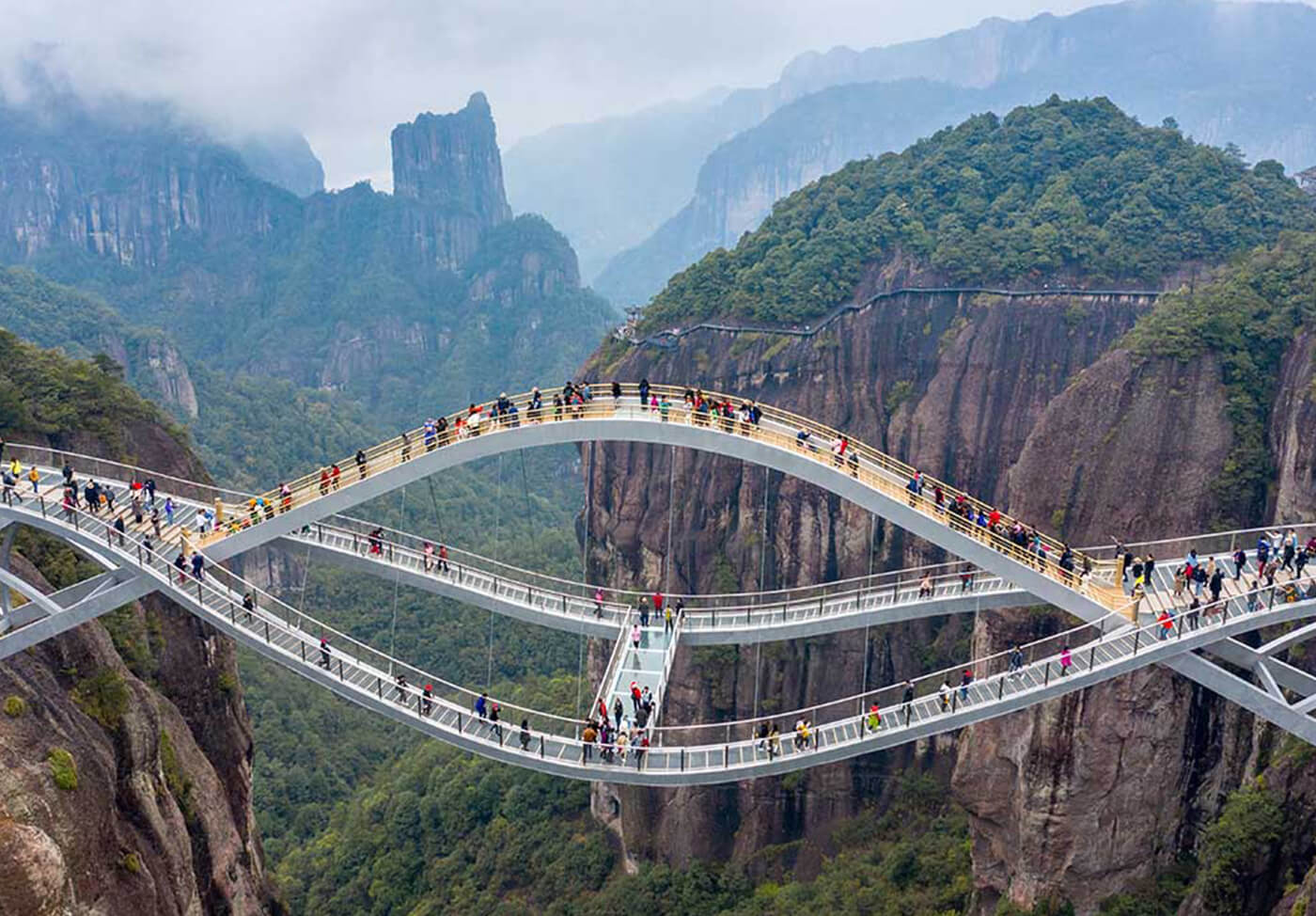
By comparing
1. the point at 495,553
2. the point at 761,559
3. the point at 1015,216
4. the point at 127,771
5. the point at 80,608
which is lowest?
the point at 495,553

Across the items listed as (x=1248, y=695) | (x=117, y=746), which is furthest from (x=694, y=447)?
(x=117, y=746)

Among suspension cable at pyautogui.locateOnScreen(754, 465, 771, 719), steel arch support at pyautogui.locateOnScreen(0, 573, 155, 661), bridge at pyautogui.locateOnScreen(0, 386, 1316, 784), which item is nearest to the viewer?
steel arch support at pyautogui.locateOnScreen(0, 573, 155, 661)

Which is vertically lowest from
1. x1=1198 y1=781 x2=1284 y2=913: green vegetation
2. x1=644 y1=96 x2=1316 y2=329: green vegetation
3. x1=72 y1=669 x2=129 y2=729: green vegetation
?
x1=1198 y1=781 x2=1284 y2=913: green vegetation

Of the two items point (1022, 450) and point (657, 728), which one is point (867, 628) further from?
point (657, 728)

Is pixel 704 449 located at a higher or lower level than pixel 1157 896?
higher

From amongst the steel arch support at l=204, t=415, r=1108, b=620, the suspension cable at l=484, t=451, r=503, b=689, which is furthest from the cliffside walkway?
the steel arch support at l=204, t=415, r=1108, b=620

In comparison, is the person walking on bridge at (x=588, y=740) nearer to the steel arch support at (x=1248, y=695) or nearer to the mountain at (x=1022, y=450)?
the steel arch support at (x=1248, y=695)

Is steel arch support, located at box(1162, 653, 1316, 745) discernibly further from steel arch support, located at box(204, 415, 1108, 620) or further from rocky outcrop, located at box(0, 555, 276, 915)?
rocky outcrop, located at box(0, 555, 276, 915)

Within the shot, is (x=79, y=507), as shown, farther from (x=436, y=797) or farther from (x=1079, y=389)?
(x=1079, y=389)
